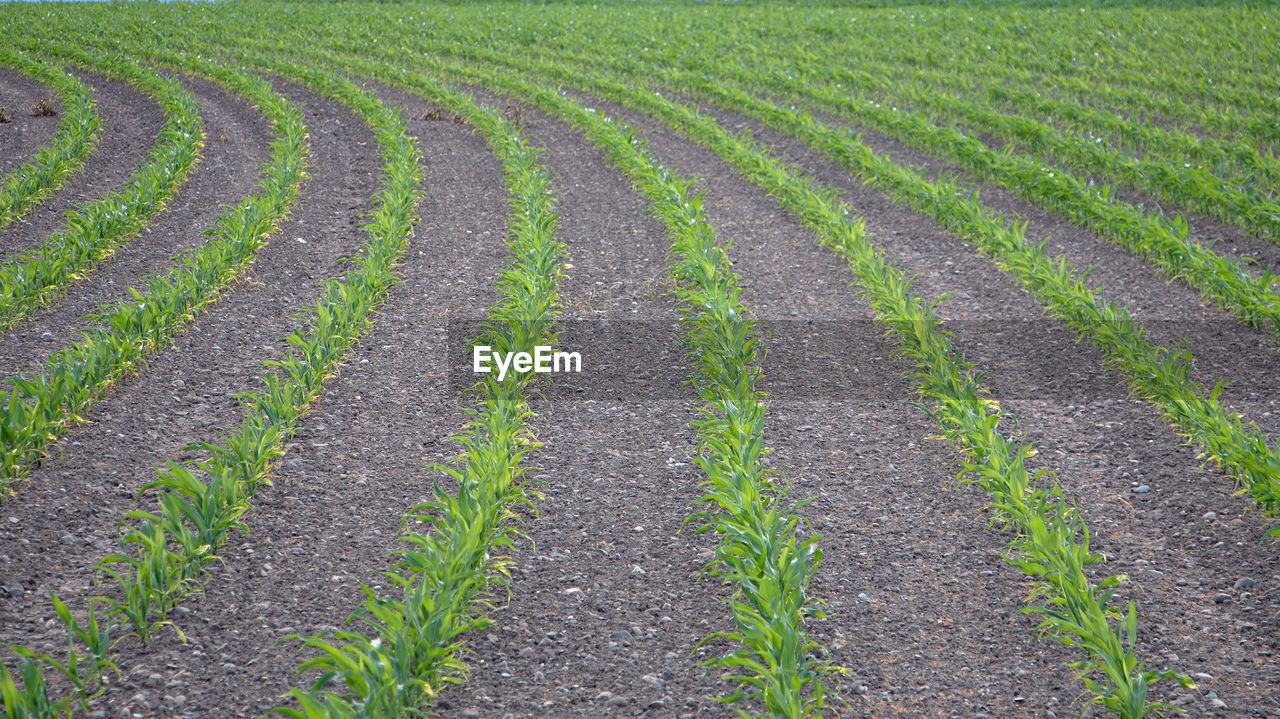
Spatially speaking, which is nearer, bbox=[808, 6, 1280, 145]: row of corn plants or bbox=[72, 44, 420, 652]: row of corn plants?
bbox=[72, 44, 420, 652]: row of corn plants

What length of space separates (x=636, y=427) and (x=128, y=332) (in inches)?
150

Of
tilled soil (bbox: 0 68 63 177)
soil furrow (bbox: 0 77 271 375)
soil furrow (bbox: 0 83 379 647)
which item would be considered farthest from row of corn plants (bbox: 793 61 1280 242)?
tilled soil (bbox: 0 68 63 177)

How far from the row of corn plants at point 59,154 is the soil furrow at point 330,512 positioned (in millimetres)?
4815

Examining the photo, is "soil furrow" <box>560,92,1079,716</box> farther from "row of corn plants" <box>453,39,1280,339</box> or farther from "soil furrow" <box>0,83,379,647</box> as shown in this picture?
"soil furrow" <box>0,83,379,647</box>

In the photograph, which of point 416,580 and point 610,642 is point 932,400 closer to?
point 610,642

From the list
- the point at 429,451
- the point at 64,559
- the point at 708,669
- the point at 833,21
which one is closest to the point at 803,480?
the point at 708,669

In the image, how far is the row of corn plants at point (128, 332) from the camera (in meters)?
5.41

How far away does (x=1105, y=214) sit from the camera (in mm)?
10055

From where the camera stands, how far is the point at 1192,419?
19.1ft

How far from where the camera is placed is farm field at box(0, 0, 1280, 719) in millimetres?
4047

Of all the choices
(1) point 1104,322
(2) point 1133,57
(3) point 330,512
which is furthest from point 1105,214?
(2) point 1133,57

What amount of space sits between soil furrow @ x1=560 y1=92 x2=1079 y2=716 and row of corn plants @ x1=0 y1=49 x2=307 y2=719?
3034mm

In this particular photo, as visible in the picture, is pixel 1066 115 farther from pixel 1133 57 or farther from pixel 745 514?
pixel 745 514

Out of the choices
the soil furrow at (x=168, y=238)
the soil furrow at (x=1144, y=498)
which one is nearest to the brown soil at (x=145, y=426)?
the soil furrow at (x=168, y=238)
